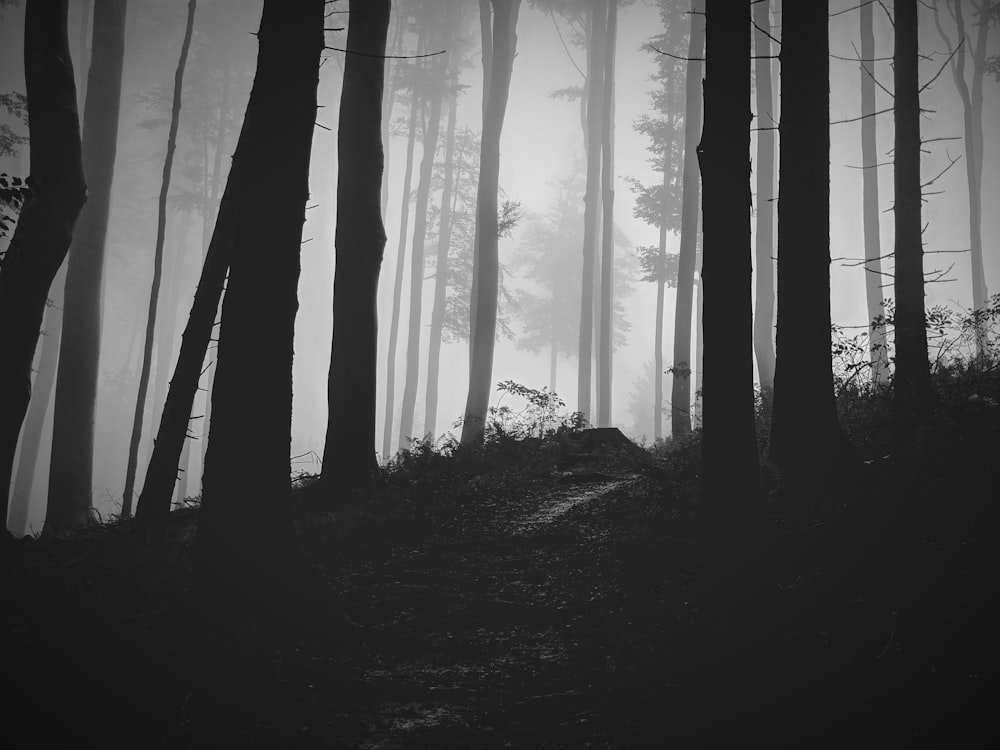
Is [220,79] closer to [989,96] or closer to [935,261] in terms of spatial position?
[989,96]

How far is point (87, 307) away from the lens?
9.90m

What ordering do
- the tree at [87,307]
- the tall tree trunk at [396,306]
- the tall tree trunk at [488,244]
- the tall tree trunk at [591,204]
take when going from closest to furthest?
the tree at [87,307], the tall tree trunk at [488,244], the tall tree trunk at [591,204], the tall tree trunk at [396,306]

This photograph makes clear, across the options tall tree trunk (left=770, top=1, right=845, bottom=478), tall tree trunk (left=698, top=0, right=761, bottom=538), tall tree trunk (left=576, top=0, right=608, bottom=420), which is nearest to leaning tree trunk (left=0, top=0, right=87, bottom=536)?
tall tree trunk (left=698, top=0, right=761, bottom=538)

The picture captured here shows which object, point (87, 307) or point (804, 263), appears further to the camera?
point (87, 307)

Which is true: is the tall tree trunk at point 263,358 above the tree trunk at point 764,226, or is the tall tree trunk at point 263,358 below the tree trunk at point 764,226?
below

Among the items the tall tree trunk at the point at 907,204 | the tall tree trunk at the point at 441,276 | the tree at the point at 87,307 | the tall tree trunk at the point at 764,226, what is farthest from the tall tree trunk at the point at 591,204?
the tree at the point at 87,307

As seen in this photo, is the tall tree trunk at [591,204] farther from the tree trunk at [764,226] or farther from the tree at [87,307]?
the tree at [87,307]

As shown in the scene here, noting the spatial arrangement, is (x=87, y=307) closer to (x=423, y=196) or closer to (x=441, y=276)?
(x=441, y=276)

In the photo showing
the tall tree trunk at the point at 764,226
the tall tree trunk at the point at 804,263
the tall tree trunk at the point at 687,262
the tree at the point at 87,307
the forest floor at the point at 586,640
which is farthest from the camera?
the tall tree trunk at the point at 764,226

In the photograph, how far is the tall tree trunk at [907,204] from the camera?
7020mm

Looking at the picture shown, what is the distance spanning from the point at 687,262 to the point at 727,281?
36.7 ft

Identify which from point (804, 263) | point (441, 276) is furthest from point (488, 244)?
point (441, 276)

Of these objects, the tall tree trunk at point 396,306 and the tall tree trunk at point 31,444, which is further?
the tall tree trunk at point 396,306

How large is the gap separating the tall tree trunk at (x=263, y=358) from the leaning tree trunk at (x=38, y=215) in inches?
99.3
